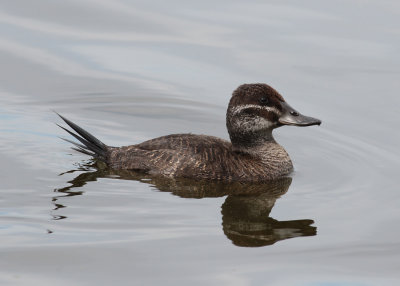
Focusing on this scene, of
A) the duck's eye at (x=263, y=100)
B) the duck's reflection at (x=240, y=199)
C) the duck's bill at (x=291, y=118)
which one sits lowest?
the duck's reflection at (x=240, y=199)

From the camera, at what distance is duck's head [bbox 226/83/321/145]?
10.6m

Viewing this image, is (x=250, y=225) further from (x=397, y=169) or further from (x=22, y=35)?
(x=22, y=35)

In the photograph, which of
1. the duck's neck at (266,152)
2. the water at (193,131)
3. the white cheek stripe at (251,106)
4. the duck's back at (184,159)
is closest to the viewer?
the water at (193,131)

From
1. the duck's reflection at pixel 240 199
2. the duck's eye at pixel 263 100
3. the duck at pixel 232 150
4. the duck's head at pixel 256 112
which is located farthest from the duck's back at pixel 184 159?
the duck's eye at pixel 263 100

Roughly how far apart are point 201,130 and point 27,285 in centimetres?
557

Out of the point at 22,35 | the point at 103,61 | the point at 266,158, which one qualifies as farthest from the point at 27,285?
the point at 22,35

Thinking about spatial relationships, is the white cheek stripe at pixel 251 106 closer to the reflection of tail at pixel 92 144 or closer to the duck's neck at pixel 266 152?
Result: the duck's neck at pixel 266 152

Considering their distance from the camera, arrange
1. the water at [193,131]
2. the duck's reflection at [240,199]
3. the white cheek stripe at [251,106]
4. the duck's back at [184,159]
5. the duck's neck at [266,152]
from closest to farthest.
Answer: the water at [193,131], the duck's reflection at [240,199], the duck's back at [184,159], the white cheek stripe at [251,106], the duck's neck at [266,152]

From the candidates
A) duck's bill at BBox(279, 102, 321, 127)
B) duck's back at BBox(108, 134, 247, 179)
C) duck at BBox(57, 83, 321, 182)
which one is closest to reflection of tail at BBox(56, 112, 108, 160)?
duck at BBox(57, 83, 321, 182)

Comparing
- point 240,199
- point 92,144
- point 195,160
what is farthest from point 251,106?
point 92,144

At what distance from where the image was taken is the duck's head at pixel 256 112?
10.6 meters

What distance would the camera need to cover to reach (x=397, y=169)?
10688mm

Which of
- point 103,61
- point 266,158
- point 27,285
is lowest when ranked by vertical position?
point 27,285

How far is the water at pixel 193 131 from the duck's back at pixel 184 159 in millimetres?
233
